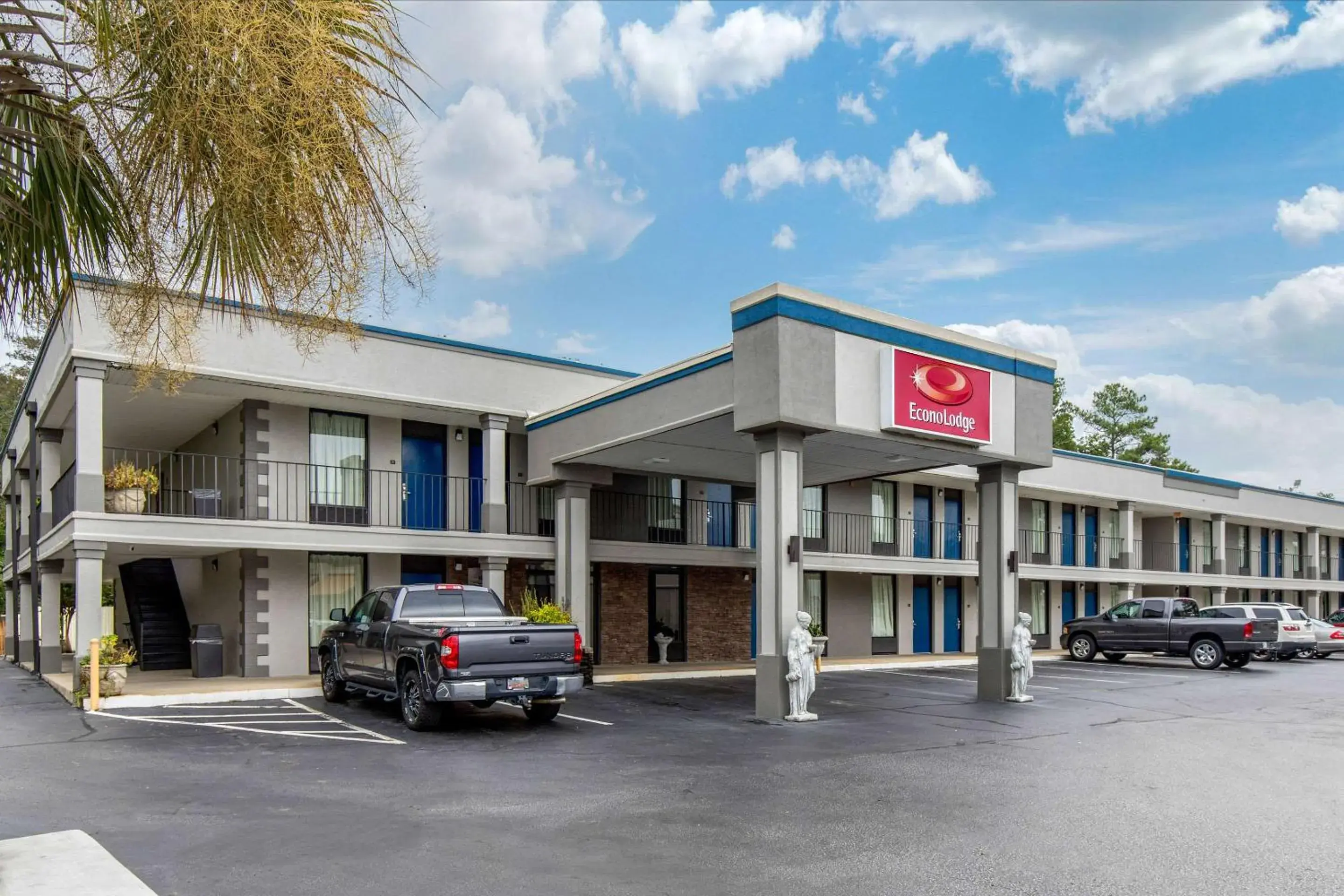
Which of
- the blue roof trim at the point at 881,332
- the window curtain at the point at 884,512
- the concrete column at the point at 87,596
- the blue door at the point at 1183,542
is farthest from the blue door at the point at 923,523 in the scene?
the concrete column at the point at 87,596

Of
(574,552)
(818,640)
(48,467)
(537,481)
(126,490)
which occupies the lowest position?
(818,640)

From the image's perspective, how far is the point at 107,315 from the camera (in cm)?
678

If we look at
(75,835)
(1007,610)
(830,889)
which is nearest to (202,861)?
(75,835)

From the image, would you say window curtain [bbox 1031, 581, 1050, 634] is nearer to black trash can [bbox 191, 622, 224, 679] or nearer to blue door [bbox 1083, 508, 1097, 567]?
blue door [bbox 1083, 508, 1097, 567]

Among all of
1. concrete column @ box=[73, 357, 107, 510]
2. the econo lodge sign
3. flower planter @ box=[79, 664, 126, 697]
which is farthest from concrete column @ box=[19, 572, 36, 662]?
the econo lodge sign

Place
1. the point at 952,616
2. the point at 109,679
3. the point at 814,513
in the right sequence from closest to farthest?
1. the point at 109,679
2. the point at 814,513
3. the point at 952,616

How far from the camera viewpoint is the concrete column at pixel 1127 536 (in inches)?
1299

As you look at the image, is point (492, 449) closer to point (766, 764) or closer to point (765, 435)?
point (765, 435)

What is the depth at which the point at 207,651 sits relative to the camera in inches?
769

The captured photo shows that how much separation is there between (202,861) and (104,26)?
516cm

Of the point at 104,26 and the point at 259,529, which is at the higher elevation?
the point at 104,26

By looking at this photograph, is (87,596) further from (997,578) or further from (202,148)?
(997,578)

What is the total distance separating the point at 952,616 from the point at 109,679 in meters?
23.8

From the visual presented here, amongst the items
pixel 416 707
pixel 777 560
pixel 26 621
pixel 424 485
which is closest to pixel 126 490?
pixel 424 485
